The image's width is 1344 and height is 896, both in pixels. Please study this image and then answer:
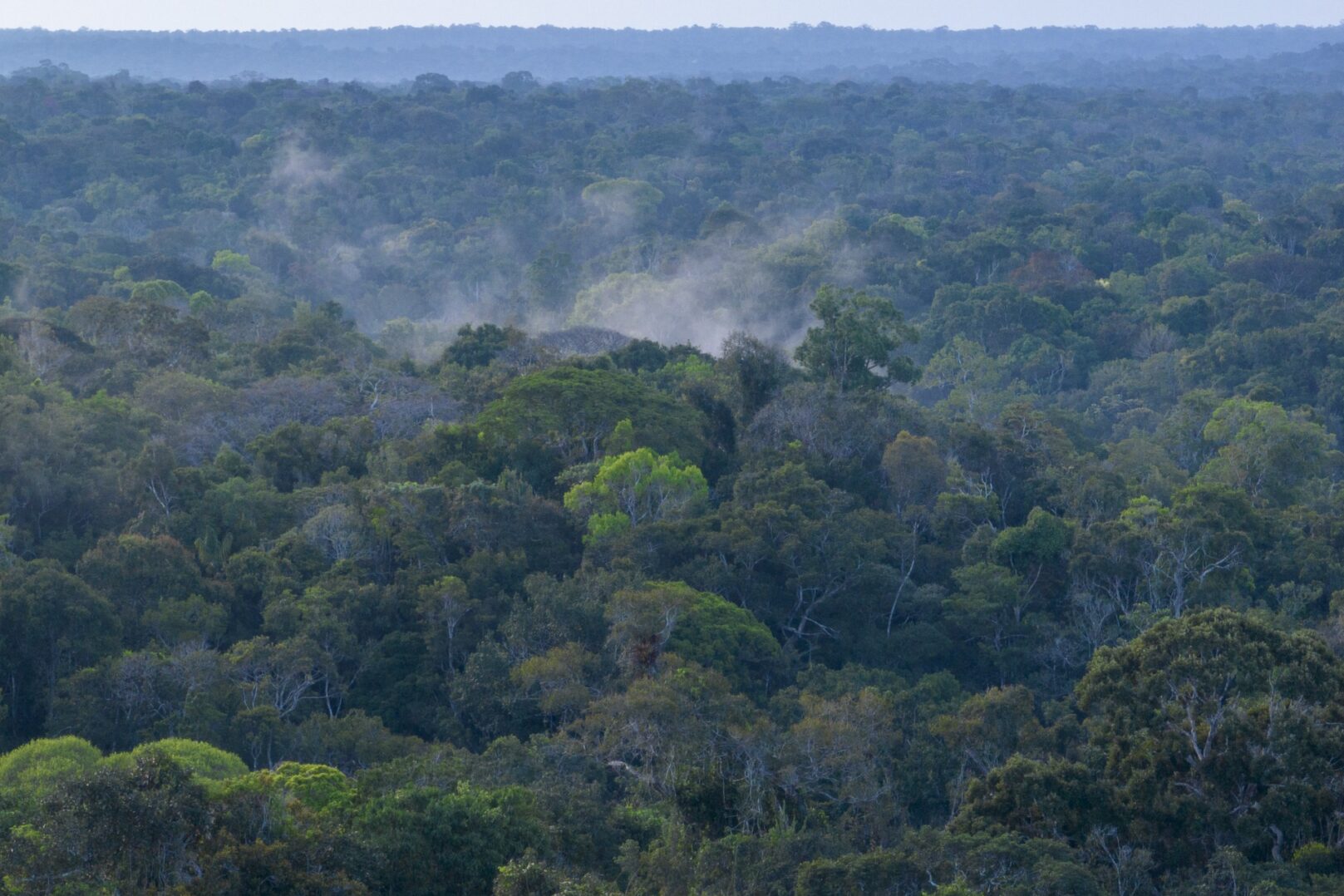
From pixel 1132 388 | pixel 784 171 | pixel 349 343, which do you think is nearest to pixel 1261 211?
pixel 784 171

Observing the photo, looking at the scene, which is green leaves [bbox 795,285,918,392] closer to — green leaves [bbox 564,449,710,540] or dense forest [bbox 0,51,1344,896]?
dense forest [bbox 0,51,1344,896]

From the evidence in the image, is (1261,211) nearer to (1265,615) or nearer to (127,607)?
(1265,615)

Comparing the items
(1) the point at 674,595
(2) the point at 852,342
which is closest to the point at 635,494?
(1) the point at 674,595

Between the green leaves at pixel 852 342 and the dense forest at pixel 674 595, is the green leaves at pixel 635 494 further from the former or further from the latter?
the green leaves at pixel 852 342

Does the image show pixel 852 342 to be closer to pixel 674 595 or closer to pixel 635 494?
pixel 635 494

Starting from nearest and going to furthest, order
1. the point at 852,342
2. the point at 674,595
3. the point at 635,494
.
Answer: the point at 674,595
the point at 635,494
the point at 852,342

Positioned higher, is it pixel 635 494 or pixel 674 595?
pixel 635 494

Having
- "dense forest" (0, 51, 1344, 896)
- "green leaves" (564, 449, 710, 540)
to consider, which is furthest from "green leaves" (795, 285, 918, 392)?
"green leaves" (564, 449, 710, 540)

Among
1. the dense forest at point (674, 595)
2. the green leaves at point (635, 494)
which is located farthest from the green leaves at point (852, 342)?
the green leaves at point (635, 494)
